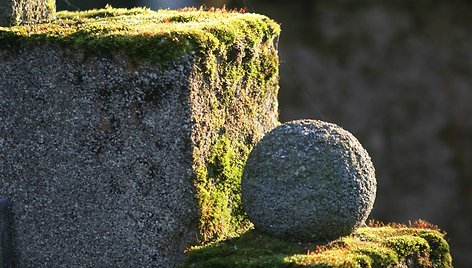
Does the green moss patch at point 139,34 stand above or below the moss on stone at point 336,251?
above

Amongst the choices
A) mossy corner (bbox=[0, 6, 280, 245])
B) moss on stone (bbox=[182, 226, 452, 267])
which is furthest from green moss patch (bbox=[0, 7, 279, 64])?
moss on stone (bbox=[182, 226, 452, 267])

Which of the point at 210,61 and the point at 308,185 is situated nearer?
the point at 308,185

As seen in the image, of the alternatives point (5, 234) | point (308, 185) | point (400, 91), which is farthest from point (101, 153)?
point (400, 91)

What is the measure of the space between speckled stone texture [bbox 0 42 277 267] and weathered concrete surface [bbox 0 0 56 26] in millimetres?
632

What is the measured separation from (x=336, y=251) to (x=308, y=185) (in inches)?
22.1

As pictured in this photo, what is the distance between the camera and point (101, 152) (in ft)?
28.1

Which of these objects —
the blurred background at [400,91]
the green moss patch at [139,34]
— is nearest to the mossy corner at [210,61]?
the green moss patch at [139,34]

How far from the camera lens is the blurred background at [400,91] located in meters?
16.6

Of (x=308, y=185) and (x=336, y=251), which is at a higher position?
(x=308, y=185)

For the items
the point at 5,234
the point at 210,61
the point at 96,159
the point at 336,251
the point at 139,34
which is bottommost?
the point at 336,251

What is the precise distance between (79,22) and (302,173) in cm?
255

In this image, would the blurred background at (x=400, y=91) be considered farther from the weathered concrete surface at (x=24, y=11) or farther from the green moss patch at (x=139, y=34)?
the green moss patch at (x=139, y=34)

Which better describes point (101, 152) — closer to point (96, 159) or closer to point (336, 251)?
point (96, 159)

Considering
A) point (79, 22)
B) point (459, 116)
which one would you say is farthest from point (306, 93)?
point (79, 22)
